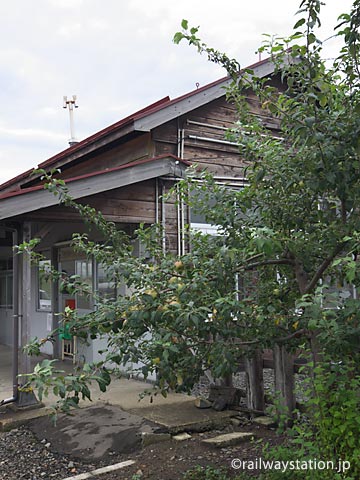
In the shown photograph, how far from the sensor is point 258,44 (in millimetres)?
3543

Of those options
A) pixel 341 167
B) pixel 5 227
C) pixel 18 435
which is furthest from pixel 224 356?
pixel 5 227

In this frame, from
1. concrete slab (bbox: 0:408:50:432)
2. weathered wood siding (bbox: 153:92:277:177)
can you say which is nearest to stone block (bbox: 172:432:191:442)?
concrete slab (bbox: 0:408:50:432)

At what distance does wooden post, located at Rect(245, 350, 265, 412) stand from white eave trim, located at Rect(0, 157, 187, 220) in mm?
2718

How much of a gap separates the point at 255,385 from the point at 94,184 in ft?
10.0

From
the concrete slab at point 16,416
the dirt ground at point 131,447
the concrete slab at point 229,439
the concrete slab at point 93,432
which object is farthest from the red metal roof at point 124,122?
the concrete slab at point 229,439

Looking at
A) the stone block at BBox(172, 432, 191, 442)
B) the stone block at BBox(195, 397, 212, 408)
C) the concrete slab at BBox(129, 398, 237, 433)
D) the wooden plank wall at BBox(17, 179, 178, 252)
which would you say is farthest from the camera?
the wooden plank wall at BBox(17, 179, 178, 252)

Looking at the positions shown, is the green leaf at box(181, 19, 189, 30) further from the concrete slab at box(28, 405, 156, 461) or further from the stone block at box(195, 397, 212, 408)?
the stone block at box(195, 397, 212, 408)

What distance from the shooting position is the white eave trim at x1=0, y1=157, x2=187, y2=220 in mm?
5750

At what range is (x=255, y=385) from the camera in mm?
5641

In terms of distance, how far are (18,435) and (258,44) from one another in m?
4.67

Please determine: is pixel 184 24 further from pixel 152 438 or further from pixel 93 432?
pixel 93 432

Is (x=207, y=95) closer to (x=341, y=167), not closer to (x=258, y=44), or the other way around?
(x=258, y=44)

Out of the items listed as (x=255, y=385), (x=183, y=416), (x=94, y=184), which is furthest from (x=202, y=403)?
(x=94, y=184)

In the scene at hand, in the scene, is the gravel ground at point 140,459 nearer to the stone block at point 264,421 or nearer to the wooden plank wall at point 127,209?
the stone block at point 264,421
